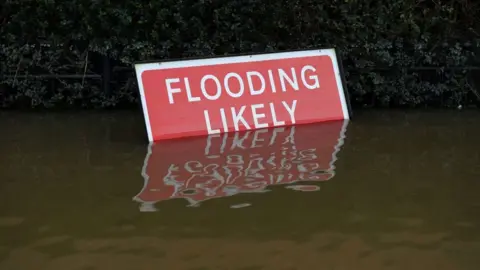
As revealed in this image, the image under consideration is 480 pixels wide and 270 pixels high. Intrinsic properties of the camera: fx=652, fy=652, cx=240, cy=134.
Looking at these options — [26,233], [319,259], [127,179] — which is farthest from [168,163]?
[319,259]

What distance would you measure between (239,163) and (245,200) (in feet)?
2.80

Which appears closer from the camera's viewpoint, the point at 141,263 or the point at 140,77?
the point at 141,263

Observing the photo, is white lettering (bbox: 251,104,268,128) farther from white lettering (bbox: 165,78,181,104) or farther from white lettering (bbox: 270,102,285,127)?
white lettering (bbox: 165,78,181,104)

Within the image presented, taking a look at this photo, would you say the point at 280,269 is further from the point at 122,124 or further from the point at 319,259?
the point at 122,124

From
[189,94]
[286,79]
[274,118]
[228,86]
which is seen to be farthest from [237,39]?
[189,94]

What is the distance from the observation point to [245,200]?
399cm

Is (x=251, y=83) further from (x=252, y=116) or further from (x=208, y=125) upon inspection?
(x=208, y=125)

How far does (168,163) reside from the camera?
191 inches

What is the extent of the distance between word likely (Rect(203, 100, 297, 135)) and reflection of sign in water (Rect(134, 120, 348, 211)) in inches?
3.4

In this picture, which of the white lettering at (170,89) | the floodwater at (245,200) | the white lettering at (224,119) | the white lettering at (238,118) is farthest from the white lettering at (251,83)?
the white lettering at (170,89)

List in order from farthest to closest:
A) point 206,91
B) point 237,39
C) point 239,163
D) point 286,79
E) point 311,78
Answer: point 237,39
point 311,78
point 286,79
point 206,91
point 239,163

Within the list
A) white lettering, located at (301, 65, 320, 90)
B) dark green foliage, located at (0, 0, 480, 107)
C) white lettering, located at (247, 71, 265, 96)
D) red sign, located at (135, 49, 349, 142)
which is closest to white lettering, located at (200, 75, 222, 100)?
red sign, located at (135, 49, 349, 142)

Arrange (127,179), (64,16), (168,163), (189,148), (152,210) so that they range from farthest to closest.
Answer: (64,16), (189,148), (168,163), (127,179), (152,210)

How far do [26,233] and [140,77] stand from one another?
2476 millimetres
